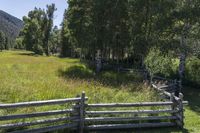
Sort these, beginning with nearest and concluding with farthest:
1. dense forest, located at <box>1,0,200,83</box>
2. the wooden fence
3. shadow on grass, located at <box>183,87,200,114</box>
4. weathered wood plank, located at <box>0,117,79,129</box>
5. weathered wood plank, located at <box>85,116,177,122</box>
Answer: weathered wood plank, located at <box>0,117,79,129</box>
the wooden fence
weathered wood plank, located at <box>85,116,177,122</box>
shadow on grass, located at <box>183,87,200,114</box>
dense forest, located at <box>1,0,200,83</box>

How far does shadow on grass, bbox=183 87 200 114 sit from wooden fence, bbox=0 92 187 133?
6.24 m

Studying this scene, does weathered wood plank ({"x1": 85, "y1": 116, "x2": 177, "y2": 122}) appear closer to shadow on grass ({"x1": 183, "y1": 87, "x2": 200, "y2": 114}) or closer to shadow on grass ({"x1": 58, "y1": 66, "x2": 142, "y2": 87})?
shadow on grass ({"x1": 183, "y1": 87, "x2": 200, "y2": 114})

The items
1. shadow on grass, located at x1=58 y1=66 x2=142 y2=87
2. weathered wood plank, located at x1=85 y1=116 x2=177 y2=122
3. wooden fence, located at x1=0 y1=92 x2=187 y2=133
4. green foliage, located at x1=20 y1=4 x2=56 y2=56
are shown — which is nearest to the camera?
wooden fence, located at x1=0 y1=92 x2=187 y2=133

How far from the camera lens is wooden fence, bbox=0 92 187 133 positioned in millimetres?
12133

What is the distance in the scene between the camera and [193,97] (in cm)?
2784

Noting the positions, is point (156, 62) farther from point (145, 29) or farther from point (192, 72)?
point (145, 29)

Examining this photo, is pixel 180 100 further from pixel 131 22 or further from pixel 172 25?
pixel 131 22

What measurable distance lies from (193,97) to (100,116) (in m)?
15.5

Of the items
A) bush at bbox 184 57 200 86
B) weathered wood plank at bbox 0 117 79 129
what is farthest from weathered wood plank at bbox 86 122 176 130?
bush at bbox 184 57 200 86

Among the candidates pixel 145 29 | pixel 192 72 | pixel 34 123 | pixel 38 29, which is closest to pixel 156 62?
pixel 192 72

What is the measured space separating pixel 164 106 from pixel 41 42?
87.6 m

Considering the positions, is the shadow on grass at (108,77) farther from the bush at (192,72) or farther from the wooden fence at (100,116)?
the wooden fence at (100,116)

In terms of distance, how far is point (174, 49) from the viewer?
101 ft

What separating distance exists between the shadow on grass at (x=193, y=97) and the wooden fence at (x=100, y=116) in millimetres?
6239
